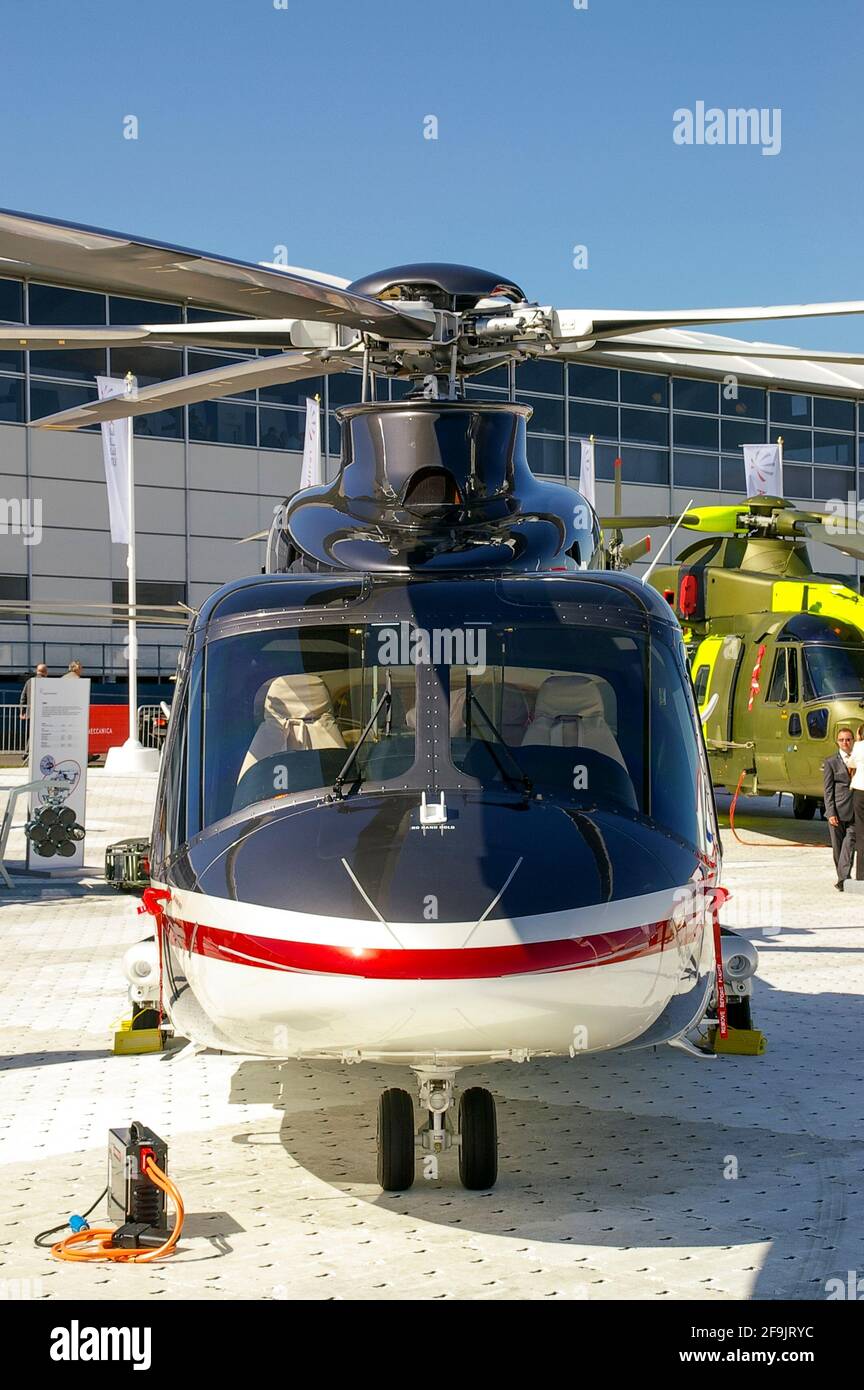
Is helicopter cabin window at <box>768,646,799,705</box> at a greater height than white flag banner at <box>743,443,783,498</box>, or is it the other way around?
white flag banner at <box>743,443,783,498</box>

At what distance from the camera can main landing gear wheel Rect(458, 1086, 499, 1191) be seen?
19.6 feet

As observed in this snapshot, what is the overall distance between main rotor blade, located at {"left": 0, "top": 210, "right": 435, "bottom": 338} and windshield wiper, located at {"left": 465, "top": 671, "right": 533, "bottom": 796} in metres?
1.63

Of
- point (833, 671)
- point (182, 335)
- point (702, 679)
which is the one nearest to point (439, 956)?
point (182, 335)

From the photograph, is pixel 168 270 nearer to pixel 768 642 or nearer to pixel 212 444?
pixel 768 642

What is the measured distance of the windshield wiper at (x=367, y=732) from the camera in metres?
6.10

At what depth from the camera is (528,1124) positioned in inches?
281

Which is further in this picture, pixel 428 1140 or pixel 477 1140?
pixel 477 1140

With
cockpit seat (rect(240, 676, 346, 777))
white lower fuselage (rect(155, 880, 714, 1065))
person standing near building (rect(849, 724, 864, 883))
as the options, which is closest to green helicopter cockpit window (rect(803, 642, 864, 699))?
person standing near building (rect(849, 724, 864, 883))

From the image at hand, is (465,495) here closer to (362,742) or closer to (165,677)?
(362,742)

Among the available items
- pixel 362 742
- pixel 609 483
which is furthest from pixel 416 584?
pixel 609 483

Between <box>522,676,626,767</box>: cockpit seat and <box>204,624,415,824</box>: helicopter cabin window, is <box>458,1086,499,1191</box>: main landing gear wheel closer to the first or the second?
<box>204,624,415,824</box>: helicopter cabin window

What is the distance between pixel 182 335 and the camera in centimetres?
698

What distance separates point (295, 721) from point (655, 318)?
261 centimetres

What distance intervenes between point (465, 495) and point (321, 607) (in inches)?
49.6
